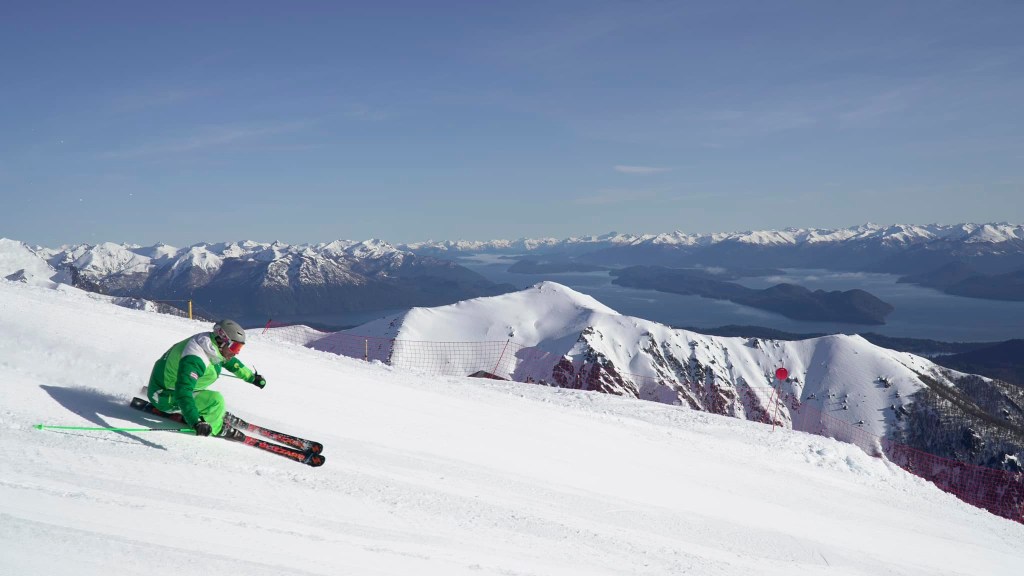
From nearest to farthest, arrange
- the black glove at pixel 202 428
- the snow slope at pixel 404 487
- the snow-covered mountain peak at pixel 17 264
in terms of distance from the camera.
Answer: the snow slope at pixel 404 487 → the black glove at pixel 202 428 → the snow-covered mountain peak at pixel 17 264

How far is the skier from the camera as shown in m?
6.23

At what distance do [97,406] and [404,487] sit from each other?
3.70 meters

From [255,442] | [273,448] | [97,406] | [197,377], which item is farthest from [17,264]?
[273,448]

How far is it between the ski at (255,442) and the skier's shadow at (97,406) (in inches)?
4.4

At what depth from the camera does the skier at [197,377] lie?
6.23 m

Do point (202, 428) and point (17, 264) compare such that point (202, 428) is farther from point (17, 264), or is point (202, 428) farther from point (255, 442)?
point (17, 264)

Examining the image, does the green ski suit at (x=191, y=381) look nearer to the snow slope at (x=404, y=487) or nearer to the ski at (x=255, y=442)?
the ski at (x=255, y=442)

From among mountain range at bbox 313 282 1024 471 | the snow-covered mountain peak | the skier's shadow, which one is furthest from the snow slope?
the snow-covered mountain peak

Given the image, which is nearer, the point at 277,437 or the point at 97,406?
the point at 97,406

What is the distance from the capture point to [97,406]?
6.61m

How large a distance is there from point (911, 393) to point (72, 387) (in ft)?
492

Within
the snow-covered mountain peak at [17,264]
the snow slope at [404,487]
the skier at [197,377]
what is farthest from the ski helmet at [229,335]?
the snow-covered mountain peak at [17,264]

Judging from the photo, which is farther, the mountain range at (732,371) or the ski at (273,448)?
the mountain range at (732,371)

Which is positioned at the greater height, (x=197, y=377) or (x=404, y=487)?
(x=197, y=377)
